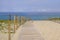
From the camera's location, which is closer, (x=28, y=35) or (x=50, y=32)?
(x=28, y=35)

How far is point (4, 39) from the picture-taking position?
2.95 m

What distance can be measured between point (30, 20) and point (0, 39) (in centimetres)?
632

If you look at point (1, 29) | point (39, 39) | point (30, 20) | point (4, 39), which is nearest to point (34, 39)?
point (39, 39)

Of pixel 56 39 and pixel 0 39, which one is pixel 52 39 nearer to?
pixel 56 39

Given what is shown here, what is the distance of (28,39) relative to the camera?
3047 mm

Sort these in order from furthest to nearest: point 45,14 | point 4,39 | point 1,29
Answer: point 45,14 → point 1,29 → point 4,39

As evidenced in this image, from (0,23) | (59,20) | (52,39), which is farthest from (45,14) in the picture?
(52,39)

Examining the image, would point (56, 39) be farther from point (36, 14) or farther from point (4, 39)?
point (36, 14)

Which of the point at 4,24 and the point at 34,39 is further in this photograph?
the point at 4,24

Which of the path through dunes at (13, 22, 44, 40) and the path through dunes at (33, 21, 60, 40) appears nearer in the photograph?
the path through dunes at (13, 22, 44, 40)

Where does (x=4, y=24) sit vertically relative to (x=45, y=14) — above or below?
below

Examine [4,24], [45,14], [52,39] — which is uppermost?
[45,14]

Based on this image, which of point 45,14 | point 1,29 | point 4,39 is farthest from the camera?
point 45,14

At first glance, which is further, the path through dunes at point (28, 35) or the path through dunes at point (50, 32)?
the path through dunes at point (50, 32)
